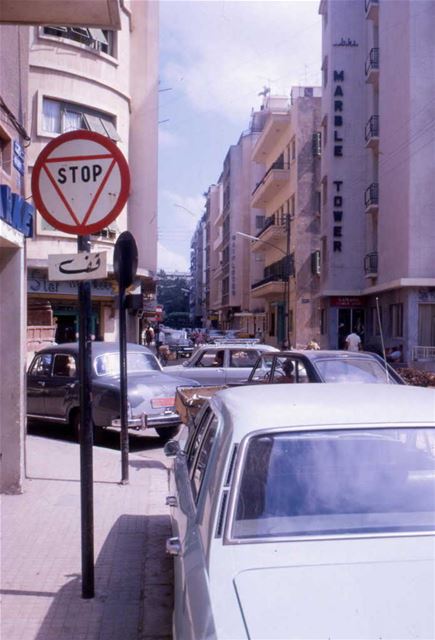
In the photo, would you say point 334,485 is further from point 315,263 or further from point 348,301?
point 315,263

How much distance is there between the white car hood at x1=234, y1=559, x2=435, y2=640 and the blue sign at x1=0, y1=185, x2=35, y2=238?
4913 mm

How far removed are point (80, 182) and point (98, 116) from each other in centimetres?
1940

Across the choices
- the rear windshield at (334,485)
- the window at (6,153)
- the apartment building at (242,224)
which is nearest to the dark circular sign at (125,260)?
the window at (6,153)

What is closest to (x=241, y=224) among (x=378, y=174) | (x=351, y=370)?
(x=378, y=174)

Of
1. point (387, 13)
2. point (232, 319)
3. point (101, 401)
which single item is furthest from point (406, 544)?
point (232, 319)

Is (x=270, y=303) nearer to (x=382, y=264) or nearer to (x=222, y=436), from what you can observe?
(x=382, y=264)

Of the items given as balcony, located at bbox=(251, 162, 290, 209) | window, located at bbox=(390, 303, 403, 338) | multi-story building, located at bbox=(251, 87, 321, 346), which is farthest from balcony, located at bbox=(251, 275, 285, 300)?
window, located at bbox=(390, 303, 403, 338)

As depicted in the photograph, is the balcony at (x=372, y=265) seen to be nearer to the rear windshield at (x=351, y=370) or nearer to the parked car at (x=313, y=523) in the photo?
the rear windshield at (x=351, y=370)

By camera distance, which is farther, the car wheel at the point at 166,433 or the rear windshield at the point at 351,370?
the car wheel at the point at 166,433

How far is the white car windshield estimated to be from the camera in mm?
11680

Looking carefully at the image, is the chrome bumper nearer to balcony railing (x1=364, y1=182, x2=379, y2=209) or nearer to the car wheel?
the car wheel

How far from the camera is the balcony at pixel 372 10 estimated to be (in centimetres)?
3597

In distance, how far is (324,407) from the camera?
3.26 meters

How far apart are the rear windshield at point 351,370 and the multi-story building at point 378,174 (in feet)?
73.6
